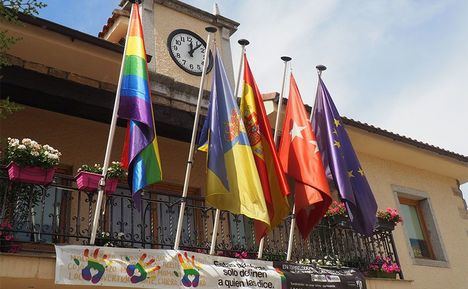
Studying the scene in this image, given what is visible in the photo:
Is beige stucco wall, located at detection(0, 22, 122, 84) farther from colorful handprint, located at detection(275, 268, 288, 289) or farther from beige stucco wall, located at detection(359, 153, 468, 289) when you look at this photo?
beige stucco wall, located at detection(359, 153, 468, 289)

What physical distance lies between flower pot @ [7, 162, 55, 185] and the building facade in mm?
152

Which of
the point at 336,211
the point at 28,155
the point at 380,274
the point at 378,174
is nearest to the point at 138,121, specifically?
the point at 28,155

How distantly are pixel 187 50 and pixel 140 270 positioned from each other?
5067 mm

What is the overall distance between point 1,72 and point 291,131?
4.13 m

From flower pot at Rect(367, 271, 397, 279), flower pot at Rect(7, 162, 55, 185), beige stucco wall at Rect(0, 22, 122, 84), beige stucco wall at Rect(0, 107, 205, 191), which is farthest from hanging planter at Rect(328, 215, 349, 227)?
flower pot at Rect(7, 162, 55, 185)

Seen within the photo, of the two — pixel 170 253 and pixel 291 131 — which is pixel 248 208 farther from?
pixel 291 131

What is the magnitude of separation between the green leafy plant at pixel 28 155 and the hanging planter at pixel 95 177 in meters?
0.46

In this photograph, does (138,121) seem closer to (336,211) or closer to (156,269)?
(156,269)

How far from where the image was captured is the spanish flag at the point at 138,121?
6426 mm

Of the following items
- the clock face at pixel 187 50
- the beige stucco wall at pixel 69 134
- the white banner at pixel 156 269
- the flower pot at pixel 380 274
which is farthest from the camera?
the clock face at pixel 187 50

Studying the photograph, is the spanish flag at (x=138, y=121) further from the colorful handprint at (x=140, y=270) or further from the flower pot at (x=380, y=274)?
the flower pot at (x=380, y=274)

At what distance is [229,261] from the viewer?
714 centimetres

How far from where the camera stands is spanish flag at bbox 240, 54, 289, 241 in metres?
7.50

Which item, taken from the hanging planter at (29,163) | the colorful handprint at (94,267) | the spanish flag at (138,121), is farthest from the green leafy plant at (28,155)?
the colorful handprint at (94,267)
